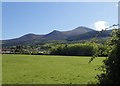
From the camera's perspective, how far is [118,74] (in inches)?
595

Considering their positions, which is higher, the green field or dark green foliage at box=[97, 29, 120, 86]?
dark green foliage at box=[97, 29, 120, 86]

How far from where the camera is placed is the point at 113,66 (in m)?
15.5

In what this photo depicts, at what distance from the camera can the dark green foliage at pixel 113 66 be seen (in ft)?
49.8

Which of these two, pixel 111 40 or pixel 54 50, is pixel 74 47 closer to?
pixel 54 50

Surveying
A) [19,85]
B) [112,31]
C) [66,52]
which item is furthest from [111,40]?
[66,52]

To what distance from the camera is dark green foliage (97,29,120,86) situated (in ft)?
49.8

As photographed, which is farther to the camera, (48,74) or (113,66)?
(48,74)

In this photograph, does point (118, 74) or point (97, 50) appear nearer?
point (118, 74)

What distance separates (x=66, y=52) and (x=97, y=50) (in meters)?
116

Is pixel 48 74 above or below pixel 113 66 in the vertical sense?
below

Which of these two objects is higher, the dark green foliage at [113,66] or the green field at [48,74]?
the dark green foliage at [113,66]

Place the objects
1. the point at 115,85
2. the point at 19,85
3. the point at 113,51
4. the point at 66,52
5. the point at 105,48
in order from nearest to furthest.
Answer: the point at 115,85
the point at 113,51
the point at 105,48
the point at 19,85
the point at 66,52

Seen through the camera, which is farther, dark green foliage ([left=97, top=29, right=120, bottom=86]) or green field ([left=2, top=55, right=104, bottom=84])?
green field ([left=2, top=55, right=104, bottom=84])

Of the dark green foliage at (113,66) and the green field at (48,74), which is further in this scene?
the green field at (48,74)
